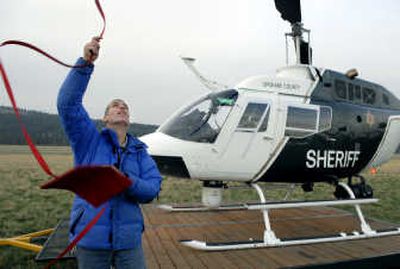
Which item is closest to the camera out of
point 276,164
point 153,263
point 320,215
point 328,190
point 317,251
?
point 153,263

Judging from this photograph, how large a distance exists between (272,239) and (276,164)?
45.9 inches

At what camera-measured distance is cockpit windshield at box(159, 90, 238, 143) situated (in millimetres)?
5512

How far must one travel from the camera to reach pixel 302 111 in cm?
602

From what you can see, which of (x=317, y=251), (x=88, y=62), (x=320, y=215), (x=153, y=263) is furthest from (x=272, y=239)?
(x=88, y=62)

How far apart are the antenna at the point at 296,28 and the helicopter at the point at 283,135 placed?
0.02 metres

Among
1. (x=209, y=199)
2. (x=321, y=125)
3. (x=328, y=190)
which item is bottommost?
(x=328, y=190)

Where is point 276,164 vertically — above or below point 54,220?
above

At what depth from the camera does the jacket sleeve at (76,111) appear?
7.82 ft

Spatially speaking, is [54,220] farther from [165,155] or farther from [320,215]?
[320,215]

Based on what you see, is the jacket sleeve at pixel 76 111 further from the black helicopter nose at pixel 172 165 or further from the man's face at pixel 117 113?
the black helicopter nose at pixel 172 165

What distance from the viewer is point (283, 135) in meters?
5.84

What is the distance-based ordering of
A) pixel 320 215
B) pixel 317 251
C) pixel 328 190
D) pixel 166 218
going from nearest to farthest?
1. pixel 317 251
2. pixel 166 218
3. pixel 320 215
4. pixel 328 190

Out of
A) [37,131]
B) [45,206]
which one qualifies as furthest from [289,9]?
[37,131]

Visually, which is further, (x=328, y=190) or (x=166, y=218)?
(x=328, y=190)
